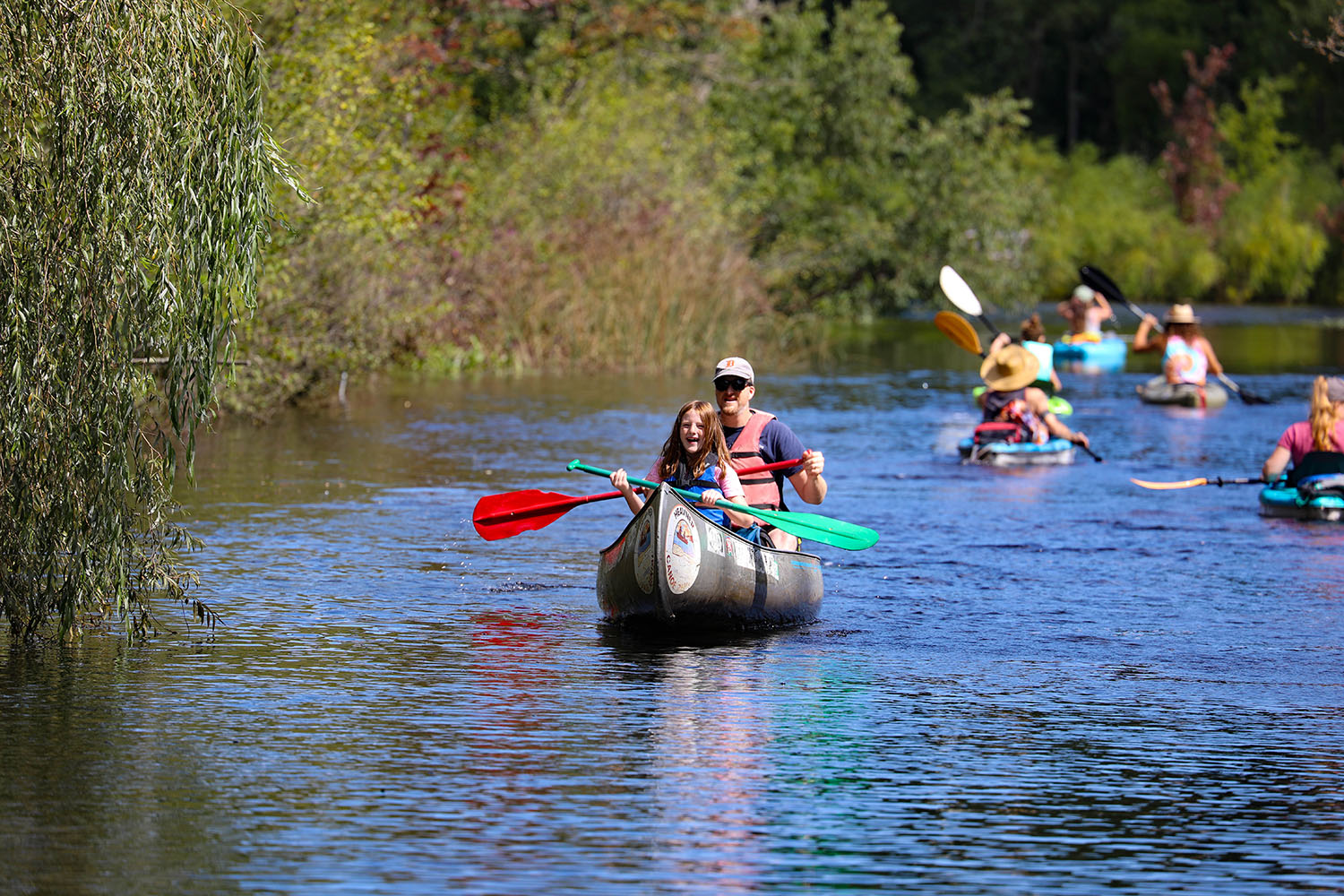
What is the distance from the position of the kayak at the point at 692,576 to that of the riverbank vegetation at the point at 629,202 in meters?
8.12

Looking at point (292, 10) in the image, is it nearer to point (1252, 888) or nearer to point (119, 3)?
point (119, 3)

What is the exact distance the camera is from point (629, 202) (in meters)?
30.2

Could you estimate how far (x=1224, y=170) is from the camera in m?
60.9

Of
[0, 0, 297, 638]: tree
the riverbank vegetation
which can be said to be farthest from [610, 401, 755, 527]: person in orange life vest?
the riverbank vegetation

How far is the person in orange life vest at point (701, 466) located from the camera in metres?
10.6

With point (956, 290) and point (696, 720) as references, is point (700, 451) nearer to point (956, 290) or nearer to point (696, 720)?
point (696, 720)

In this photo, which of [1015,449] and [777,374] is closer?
[1015,449]

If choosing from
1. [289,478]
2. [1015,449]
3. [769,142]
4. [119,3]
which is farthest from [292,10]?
[769,142]

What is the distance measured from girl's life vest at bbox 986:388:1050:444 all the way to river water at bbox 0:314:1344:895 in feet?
10.9

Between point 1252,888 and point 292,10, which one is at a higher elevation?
point 292,10

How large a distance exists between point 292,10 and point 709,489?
35.4 feet

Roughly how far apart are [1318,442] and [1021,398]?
15.1ft

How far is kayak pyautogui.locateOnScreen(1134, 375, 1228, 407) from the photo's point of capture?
26000mm

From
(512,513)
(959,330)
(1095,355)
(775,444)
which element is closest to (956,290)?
(959,330)
